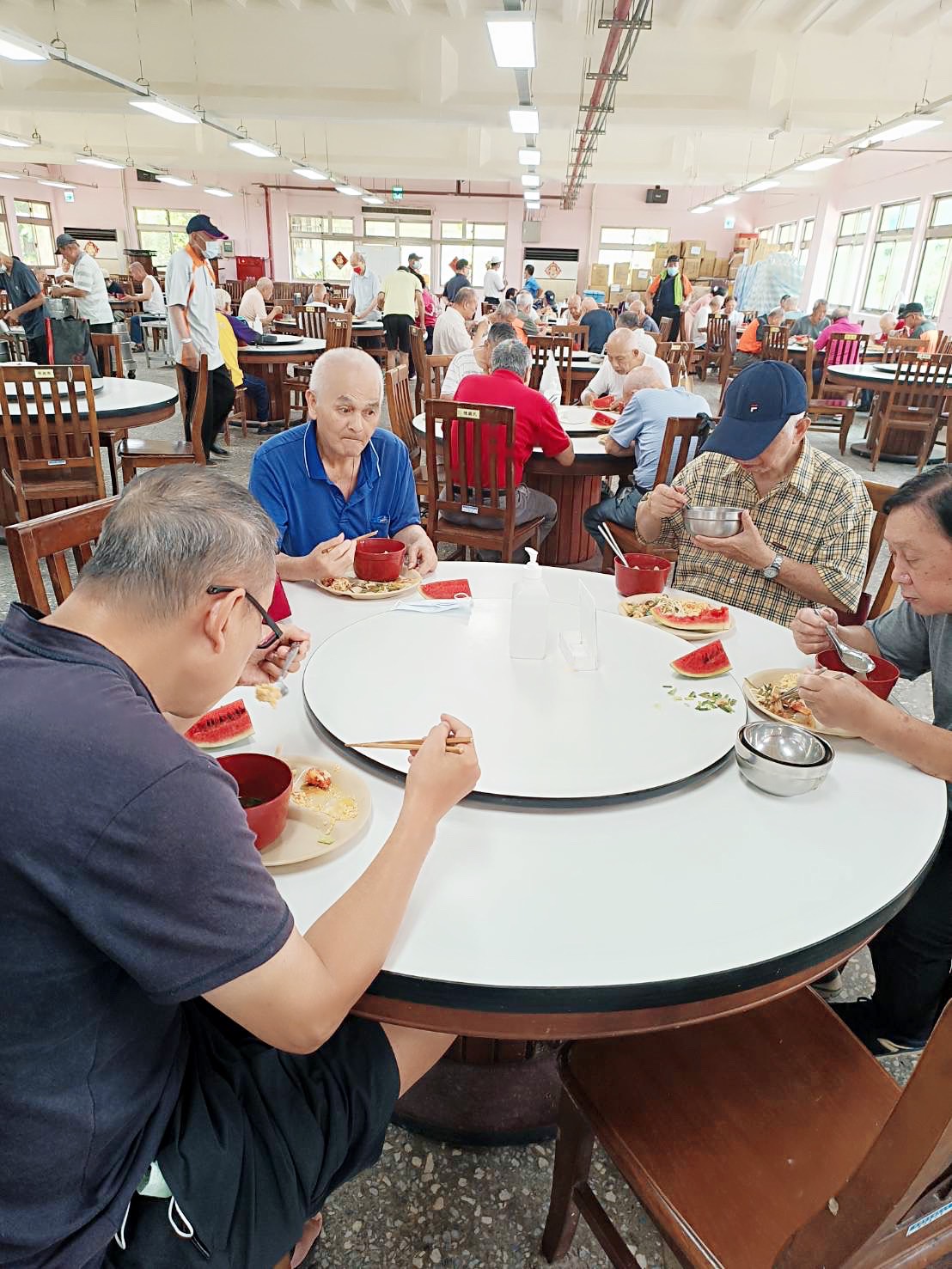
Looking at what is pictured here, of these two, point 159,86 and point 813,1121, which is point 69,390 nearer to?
point 813,1121

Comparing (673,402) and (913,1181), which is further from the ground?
(673,402)

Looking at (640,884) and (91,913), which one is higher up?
(91,913)

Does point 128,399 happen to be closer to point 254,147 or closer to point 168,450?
point 168,450

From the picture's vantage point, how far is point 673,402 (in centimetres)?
392

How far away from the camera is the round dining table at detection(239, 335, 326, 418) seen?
7.16 meters

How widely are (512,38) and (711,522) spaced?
5.36m

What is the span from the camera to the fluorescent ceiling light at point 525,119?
816cm

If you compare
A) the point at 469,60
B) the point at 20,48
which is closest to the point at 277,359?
the point at 20,48

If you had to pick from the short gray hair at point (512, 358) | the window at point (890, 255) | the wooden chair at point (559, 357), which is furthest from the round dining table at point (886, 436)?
the window at point (890, 255)

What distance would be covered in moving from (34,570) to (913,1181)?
5.54ft

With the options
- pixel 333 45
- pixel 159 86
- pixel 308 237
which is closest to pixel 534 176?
pixel 333 45

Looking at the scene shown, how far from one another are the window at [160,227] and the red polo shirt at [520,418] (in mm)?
21661

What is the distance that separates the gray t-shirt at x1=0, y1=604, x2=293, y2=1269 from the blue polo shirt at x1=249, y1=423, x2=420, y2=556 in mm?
1471

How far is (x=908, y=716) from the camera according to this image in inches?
52.6
